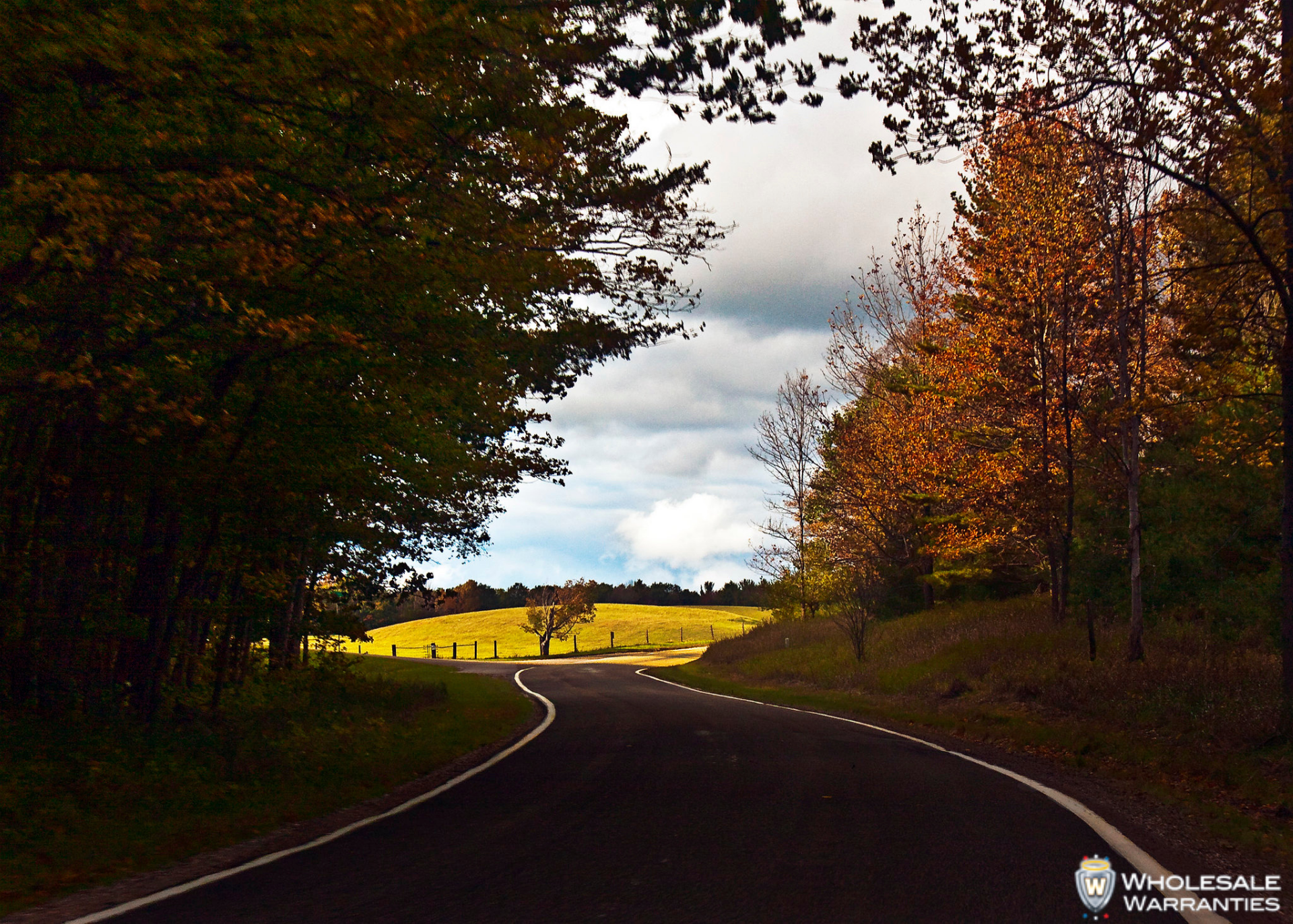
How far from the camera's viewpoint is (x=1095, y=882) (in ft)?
19.1

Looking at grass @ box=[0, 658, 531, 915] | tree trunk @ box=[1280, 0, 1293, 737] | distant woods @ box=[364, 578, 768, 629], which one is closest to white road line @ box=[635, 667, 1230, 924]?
tree trunk @ box=[1280, 0, 1293, 737]

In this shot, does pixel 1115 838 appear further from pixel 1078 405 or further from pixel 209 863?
pixel 1078 405

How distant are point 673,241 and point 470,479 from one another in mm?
7179

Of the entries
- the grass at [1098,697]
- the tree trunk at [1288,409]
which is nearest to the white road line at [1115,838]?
the grass at [1098,697]

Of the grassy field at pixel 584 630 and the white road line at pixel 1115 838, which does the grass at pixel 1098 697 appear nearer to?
the white road line at pixel 1115 838

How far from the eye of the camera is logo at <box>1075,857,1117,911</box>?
541 centimetres

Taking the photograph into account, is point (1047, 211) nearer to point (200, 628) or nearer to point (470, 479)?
point (470, 479)

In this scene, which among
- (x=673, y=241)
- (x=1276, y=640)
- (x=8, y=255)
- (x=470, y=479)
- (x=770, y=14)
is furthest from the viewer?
(x=470, y=479)

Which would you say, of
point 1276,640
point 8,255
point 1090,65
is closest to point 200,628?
point 8,255

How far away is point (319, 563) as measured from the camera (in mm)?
19469

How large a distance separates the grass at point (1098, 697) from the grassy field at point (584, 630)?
Result: 52380 millimetres

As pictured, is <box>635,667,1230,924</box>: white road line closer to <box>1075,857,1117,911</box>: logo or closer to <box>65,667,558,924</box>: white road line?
<box>1075,857,1117,911</box>: logo

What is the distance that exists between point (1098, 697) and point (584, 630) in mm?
89472

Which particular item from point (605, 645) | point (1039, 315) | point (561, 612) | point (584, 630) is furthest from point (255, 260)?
point (584, 630)
